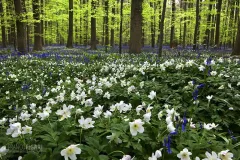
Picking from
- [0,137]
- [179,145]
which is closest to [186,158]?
[179,145]

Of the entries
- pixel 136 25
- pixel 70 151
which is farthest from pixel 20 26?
pixel 70 151

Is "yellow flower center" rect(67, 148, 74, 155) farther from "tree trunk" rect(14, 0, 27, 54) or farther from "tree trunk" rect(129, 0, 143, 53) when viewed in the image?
"tree trunk" rect(14, 0, 27, 54)

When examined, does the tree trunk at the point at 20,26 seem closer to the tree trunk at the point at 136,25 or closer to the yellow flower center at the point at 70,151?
the tree trunk at the point at 136,25

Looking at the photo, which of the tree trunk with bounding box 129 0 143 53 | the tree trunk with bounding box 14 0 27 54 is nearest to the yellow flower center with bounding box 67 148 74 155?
the tree trunk with bounding box 129 0 143 53

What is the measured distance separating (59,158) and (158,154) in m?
0.87

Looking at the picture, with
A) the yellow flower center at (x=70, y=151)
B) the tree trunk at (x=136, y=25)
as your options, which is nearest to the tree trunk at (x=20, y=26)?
the tree trunk at (x=136, y=25)

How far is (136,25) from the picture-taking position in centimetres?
1441

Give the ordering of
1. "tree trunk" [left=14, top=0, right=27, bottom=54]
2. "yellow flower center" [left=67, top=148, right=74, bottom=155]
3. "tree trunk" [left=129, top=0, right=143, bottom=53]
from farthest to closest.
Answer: "tree trunk" [left=14, top=0, right=27, bottom=54] → "tree trunk" [left=129, top=0, right=143, bottom=53] → "yellow flower center" [left=67, top=148, right=74, bottom=155]

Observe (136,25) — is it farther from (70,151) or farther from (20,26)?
(70,151)

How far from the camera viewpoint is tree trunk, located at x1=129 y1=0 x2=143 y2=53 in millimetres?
14227

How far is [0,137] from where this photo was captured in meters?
2.23

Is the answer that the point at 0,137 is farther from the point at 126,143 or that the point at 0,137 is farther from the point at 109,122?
the point at 126,143

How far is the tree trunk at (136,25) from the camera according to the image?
560 inches

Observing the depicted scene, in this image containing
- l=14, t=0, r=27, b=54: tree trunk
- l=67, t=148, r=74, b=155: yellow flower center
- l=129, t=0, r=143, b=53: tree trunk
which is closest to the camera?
l=67, t=148, r=74, b=155: yellow flower center
